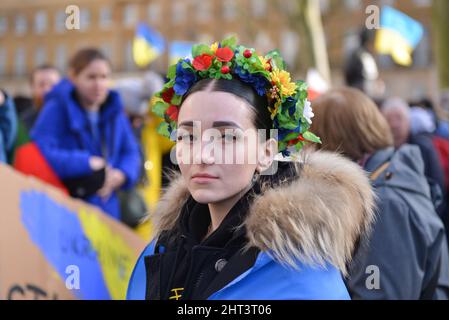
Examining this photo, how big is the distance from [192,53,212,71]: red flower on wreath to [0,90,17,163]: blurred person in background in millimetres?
2358

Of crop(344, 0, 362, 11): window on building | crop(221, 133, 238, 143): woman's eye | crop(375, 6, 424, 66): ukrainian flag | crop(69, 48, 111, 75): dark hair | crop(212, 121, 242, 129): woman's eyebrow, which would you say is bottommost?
crop(221, 133, 238, 143): woman's eye

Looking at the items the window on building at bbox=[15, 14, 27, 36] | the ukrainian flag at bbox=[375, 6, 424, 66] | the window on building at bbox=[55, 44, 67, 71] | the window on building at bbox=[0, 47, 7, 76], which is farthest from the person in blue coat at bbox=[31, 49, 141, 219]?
the window on building at bbox=[0, 47, 7, 76]

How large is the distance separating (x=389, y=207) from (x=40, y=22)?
47.6m

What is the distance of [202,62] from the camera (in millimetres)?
2264

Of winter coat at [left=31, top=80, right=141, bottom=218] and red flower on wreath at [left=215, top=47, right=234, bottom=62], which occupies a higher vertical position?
red flower on wreath at [left=215, top=47, right=234, bottom=62]

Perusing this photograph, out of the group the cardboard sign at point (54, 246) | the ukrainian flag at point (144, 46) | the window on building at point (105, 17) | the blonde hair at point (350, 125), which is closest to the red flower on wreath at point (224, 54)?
the blonde hair at point (350, 125)

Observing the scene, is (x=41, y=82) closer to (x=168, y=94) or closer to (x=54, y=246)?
(x=54, y=246)

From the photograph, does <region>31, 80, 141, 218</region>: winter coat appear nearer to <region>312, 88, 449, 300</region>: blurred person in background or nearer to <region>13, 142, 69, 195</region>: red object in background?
<region>13, 142, 69, 195</region>: red object in background

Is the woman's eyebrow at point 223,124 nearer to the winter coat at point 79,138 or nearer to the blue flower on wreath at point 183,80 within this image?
the blue flower on wreath at point 183,80

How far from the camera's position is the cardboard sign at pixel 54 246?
376cm

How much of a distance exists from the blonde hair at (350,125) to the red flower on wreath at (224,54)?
114 cm

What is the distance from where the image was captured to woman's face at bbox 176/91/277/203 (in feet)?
6.88

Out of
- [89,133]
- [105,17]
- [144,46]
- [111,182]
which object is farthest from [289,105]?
[105,17]
